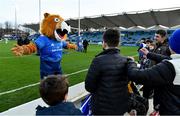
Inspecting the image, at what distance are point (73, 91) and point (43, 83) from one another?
6736 millimetres

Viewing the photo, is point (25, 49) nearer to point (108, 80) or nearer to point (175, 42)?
point (108, 80)

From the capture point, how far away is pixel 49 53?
7555 mm

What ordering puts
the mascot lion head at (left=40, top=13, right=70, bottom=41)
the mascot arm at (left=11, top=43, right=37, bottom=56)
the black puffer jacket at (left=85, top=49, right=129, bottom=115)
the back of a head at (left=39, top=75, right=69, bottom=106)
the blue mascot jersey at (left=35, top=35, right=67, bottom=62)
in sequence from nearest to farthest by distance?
the back of a head at (left=39, top=75, right=69, bottom=106), the black puffer jacket at (left=85, top=49, right=129, bottom=115), the mascot arm at (left=11, top=43, right=37, bottom=56), the blue mascot jersey at (left=35, top=35, right=67, bottom=62), the mascot lion head at (left=40, top=13, right=70, bottom=41)

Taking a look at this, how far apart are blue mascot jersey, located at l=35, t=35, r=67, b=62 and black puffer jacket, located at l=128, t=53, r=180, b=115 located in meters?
3.52

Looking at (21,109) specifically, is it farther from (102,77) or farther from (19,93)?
(102,77)

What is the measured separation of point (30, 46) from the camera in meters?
7.33

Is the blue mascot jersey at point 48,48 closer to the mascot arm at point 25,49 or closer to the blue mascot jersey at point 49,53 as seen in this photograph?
the blue mascot jersey at point 49,53

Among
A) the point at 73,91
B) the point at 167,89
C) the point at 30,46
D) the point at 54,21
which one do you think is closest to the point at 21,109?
the point at 30,46

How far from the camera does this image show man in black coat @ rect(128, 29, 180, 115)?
12.4 ft

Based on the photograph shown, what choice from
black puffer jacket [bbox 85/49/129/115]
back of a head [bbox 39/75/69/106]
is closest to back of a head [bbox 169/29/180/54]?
black puffer jacket [bbox 85/49/129/115]

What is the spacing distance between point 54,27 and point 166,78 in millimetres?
4459

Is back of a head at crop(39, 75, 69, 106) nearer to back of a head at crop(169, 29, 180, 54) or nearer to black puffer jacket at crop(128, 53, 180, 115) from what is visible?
black puffer jacket at crop(128, 53, 180, 115)

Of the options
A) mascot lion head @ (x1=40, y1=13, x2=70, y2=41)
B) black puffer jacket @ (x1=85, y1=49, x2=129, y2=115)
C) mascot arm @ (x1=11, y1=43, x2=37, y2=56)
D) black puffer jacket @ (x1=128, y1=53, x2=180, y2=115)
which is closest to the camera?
black puffer jacket @ (x1=128, y1=53, x2=180, y2=115)

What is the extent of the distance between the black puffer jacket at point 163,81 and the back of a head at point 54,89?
0.97 meters
